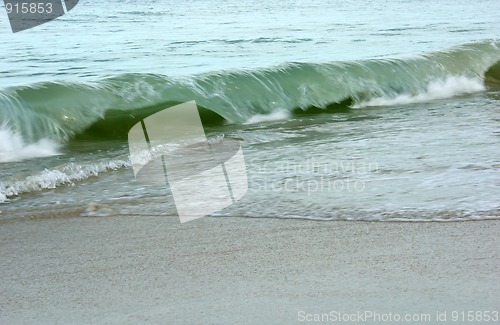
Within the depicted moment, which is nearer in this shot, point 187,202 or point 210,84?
point 187,202

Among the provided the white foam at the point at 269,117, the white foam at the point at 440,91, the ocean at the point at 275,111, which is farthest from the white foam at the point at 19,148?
the white foam at the point at 440,91

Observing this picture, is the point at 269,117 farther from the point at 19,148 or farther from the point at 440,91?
the point at 19,148

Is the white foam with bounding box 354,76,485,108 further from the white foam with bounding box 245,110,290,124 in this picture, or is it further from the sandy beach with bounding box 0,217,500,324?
the sandy beach with bounding box 0,217,500,324

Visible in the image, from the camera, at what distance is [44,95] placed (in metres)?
8.44

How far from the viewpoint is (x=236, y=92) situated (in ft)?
31.2

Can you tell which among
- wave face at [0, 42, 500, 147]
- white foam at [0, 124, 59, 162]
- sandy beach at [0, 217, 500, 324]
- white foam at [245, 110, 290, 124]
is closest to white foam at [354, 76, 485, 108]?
wave face at [0, 42, 500, 147]

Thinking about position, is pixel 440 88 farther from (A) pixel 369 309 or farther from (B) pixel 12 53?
(A) pixel 369 309

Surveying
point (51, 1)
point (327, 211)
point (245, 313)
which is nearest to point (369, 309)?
point (245, 313)

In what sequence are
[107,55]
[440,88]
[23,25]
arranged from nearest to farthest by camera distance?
1. [440,88]
2. [107,55]
3. [23,25]

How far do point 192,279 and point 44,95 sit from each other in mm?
5418

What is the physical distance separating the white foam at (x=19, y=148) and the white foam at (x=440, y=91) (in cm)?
377

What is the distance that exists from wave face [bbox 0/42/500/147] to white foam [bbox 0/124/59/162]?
0.06 meters

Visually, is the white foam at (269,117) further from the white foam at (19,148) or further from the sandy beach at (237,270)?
the sandy beach at (237,270)

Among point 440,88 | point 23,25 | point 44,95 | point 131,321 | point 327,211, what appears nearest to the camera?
point 131,321
